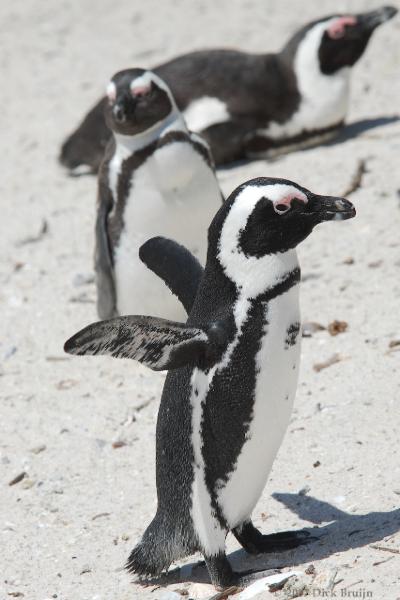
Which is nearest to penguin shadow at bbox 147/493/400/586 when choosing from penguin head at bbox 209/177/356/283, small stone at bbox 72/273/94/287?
penguin head at bbox 209/177/356/283

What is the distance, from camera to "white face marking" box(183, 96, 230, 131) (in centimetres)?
729

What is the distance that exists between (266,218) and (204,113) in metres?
4.40

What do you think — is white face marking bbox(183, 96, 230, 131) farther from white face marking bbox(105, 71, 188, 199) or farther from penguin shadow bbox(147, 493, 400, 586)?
penguin shadow bbox(147, 493, 400, 586)

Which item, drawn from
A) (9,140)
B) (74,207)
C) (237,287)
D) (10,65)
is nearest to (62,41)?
(10,65)

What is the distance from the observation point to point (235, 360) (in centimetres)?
302

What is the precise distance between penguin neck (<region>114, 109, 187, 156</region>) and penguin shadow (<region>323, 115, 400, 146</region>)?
2438 millimetres

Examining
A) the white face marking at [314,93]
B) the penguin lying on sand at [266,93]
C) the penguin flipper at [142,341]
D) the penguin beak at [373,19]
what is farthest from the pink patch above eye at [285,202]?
the penguin beak at [373,19]

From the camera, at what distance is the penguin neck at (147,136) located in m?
5.08

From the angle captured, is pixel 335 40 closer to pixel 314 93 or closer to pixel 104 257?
pixel 314 93

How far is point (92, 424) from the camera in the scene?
451 cm

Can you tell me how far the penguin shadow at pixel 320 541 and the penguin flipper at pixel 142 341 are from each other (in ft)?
2.21

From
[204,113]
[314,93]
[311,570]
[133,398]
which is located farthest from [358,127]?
[311,570]

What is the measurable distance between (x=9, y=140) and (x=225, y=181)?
90.3 inches

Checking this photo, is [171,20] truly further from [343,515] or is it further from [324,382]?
[343,515]
